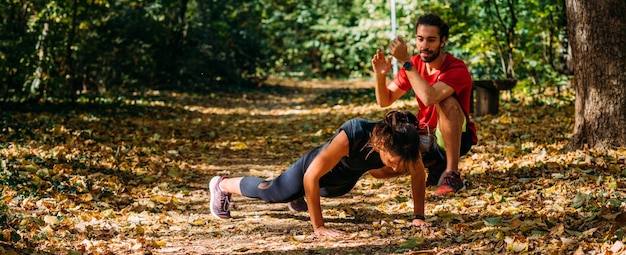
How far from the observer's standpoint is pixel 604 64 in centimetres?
604

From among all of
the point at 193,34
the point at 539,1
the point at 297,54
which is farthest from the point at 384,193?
the point at 297,54

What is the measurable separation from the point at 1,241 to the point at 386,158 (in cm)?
219

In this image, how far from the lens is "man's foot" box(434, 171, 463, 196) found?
17.5 ft

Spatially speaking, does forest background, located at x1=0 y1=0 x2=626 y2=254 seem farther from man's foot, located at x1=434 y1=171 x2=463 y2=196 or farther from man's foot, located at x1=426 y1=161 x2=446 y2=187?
man's foot, located at x1=426 y1=161 x2=446 y2=187

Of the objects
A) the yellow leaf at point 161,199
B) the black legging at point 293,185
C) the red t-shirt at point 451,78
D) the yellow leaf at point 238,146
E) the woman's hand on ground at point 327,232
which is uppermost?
the red t-shirt at point 451,78

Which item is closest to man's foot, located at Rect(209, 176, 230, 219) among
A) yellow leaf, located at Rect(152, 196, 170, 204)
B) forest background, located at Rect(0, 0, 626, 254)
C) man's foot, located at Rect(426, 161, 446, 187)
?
forest background, located at Rect(0, 0, 626, 254)

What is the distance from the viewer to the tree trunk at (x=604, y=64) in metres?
6.02

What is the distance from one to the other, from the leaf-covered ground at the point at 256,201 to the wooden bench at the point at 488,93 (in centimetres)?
23

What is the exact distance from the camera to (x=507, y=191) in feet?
17.7

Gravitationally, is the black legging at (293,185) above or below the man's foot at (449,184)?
above

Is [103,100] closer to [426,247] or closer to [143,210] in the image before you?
[143,210]

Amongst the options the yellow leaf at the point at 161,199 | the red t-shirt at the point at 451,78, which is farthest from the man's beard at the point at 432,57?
the yellow leaf at the point at 161,199

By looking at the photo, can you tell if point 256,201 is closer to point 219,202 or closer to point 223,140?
point 219,202

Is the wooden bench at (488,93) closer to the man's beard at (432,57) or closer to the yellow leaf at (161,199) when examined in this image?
the man's beard at (432,57)
